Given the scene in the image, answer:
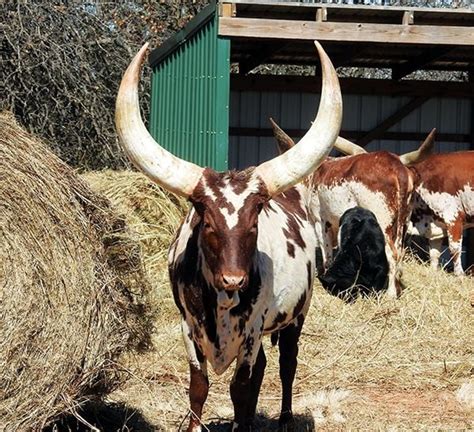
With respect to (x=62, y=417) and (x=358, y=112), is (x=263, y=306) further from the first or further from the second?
(x=358, y=112)

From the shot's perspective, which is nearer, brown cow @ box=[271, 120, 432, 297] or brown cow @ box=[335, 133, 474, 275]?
brown cow @ box=[271, 120, 432, 297]

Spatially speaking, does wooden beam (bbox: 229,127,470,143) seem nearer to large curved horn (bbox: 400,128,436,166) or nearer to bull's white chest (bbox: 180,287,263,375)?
large curved horn (bbox: 400,128,436,166)

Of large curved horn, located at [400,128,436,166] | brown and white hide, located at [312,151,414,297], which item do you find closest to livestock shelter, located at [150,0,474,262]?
large curved horn, located at [400,128,436,166]

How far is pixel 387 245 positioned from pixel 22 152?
265 inches

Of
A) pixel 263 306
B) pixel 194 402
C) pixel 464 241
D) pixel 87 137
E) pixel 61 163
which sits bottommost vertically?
pixel 464 241

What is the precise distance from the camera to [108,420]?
7.00 m

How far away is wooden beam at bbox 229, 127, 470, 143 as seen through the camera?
16.2 metres

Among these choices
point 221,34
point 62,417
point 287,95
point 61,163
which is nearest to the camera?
point 62,417

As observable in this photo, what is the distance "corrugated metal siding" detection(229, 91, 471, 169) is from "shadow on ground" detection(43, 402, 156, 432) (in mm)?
9120

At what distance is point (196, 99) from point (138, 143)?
7.14 meters

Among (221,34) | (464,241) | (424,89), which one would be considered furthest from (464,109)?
(221,34)

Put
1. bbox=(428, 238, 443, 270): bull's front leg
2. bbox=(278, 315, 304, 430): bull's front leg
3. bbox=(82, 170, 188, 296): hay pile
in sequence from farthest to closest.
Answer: bbox=(428, 238, 443, 270): bull's front leg, bbox=(82, 170, 188, 296): hay pile, bbox=(278, 315, 304, 430): bull's front leg

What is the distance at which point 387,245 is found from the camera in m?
12.4

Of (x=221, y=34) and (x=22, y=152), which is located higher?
(x=22, y=152)
